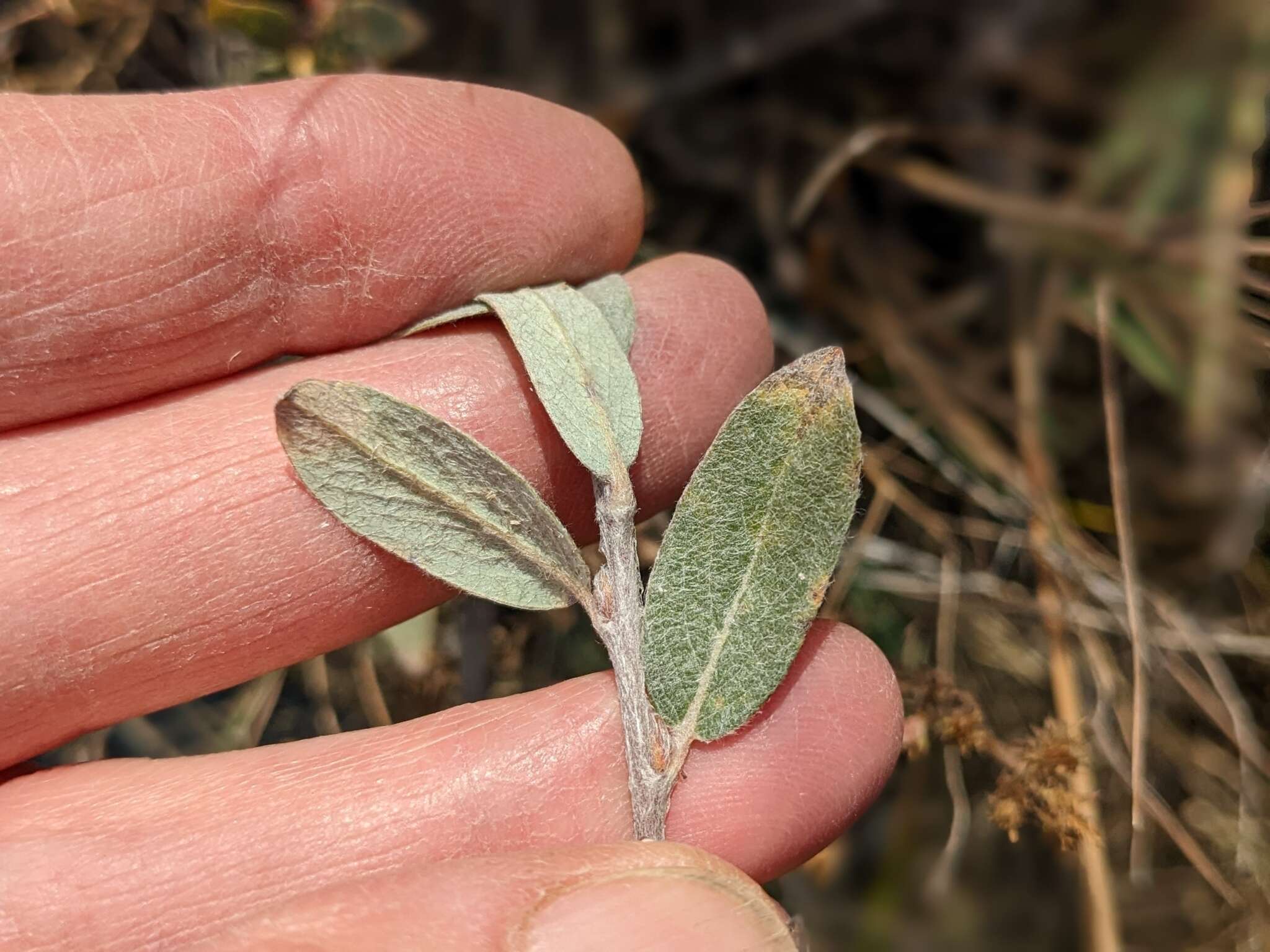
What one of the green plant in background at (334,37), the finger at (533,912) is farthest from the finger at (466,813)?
the green plant in background at (334,37)

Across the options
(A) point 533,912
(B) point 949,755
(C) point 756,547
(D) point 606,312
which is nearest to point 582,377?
(D) point 606,312

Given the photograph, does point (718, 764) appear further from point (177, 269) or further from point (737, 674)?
point (177, 269)

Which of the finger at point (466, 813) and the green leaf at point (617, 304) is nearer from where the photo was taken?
the finger at point (466, 813)

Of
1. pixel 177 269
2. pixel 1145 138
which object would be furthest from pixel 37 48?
pixel 1145 138

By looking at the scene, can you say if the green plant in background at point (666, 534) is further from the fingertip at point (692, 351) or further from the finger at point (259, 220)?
the finger at point (259, 220)

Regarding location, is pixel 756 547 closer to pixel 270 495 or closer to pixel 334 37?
pixel 270 495

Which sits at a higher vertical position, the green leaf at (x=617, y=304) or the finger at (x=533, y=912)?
the green leaf at (x=617, y=304)
